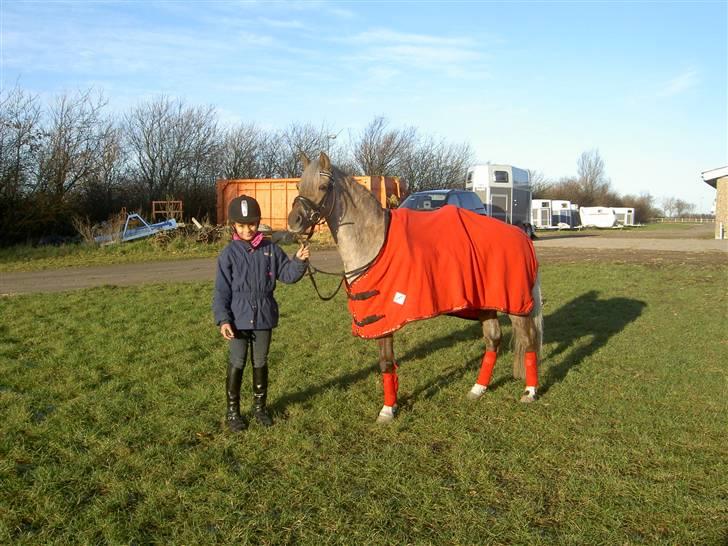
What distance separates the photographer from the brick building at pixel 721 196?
1276 inches

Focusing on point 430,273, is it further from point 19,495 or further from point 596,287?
point 596,287

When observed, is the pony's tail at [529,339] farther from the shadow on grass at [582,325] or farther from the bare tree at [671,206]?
the bare tree at [671,206]

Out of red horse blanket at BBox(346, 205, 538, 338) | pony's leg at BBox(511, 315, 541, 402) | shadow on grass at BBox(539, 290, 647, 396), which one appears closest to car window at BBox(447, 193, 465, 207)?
shadow on grass at BBox(539, 290, 647, 396)

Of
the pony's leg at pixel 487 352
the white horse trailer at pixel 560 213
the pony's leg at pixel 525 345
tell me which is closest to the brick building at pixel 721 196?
the white horse trailer at pixel 560 213

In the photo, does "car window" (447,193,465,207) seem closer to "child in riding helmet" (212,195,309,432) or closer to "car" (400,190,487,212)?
"car" (400,190,487,212)

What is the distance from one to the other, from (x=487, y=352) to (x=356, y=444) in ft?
6.43

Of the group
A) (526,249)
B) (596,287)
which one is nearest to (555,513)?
(526,249)

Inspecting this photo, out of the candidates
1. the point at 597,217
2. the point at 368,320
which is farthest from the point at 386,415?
the point at 597,217

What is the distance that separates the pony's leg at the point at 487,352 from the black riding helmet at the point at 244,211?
8.55 ft

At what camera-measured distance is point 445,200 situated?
18.8 meters

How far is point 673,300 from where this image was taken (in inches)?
457

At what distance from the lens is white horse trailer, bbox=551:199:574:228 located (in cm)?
5516

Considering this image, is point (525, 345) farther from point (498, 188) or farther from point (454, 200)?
point (498, 188)

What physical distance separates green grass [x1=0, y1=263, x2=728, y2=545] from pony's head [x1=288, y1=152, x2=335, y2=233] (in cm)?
166
